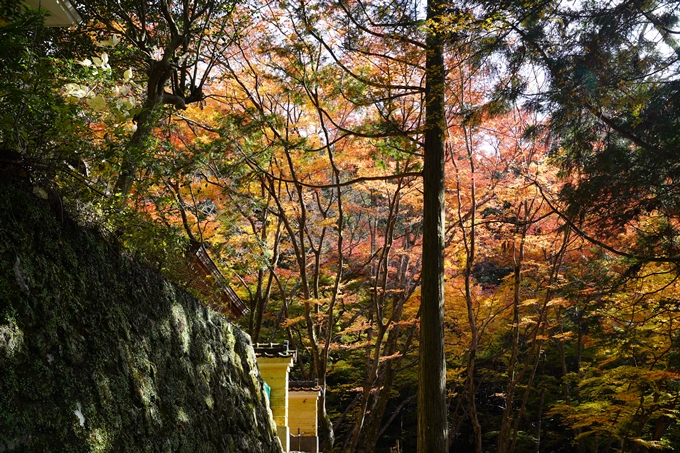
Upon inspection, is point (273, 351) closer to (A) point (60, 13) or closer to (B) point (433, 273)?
(B) point (433, 273)

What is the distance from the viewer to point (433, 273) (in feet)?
23.3

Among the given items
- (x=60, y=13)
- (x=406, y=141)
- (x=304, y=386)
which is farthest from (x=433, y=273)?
(x=60, y=13)

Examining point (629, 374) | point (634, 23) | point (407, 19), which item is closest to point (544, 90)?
point (634, 23)

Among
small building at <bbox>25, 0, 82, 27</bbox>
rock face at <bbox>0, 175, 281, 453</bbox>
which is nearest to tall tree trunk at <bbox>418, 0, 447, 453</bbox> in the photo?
rock face at <bbox>0, 175, 281, 453</bbox>

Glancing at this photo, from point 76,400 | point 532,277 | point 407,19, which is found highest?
point 407,19

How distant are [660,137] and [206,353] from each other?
5.08 metres

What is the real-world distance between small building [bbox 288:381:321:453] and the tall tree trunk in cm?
395

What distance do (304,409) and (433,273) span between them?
5098mm

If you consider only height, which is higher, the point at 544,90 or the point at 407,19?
the point at 407,19

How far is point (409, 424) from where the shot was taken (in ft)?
58.4

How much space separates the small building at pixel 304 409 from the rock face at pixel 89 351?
6.23 meters

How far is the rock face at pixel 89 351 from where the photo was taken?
2215 mm

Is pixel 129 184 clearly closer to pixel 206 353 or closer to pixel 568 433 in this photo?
pixel 206 353

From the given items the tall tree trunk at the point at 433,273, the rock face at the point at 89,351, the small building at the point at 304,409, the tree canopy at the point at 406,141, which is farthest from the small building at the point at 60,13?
the small building at the point at 304,409
